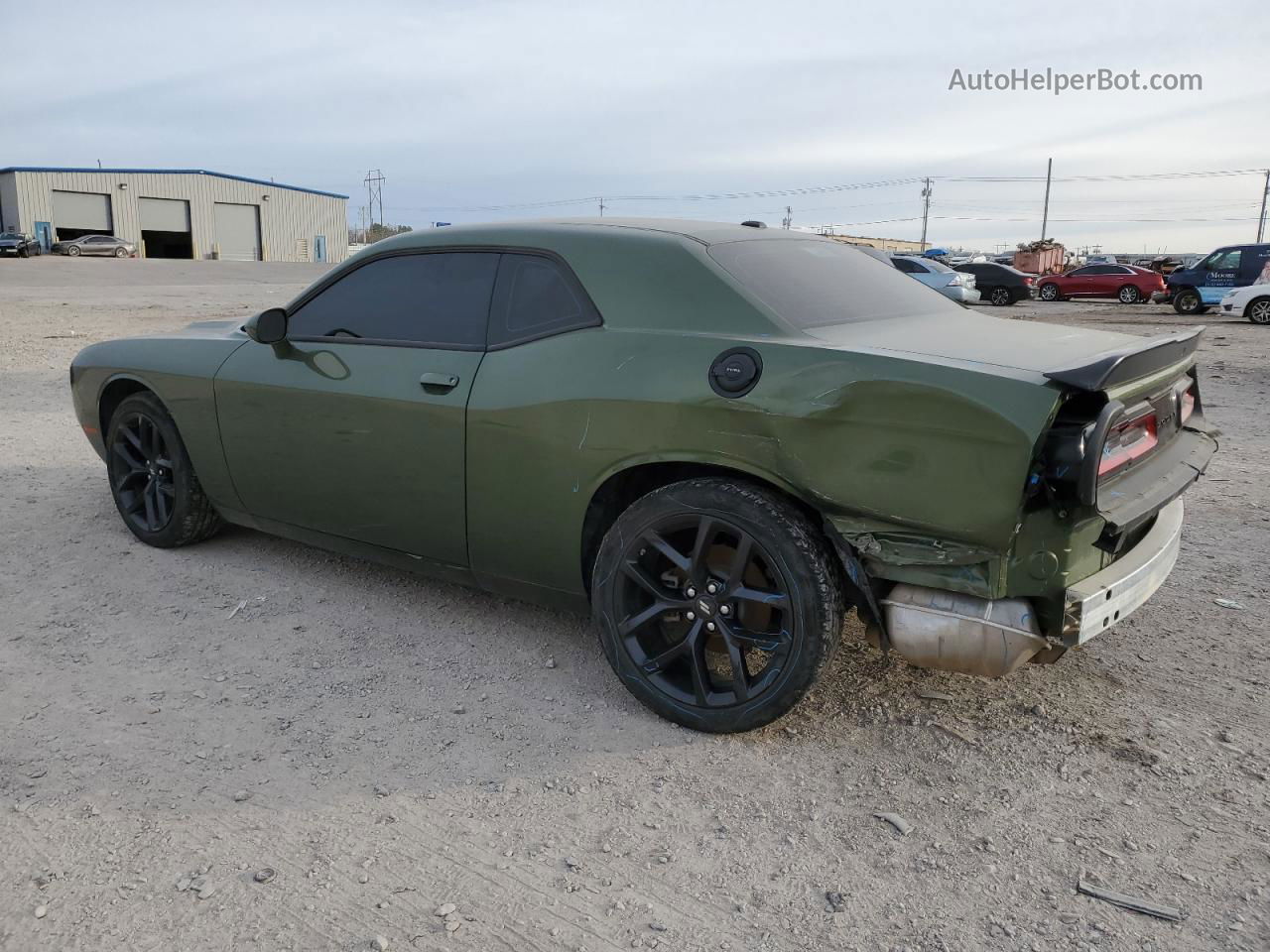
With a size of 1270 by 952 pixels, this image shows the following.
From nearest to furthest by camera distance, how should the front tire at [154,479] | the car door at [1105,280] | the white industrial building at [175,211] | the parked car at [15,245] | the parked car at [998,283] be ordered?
the front tire at [154,479], the parked car at [998,283], the car door at [1105,280], the parked car at [15,245], the white industrial building at [175,211]

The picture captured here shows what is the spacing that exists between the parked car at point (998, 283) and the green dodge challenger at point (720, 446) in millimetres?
25692

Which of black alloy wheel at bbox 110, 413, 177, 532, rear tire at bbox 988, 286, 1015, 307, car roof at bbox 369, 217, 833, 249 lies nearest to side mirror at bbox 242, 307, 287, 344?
car roof at bbox 369, 217, 833, 249

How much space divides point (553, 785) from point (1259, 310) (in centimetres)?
2131

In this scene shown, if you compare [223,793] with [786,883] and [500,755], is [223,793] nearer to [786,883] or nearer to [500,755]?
[500,755]

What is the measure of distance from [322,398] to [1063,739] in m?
2.85

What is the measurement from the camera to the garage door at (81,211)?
52.9 meters

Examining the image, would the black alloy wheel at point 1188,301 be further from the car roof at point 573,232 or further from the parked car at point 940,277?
the car roof at point 573,232

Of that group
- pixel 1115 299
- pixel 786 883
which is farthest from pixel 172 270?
pixel 786 883

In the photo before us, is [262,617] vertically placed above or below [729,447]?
below

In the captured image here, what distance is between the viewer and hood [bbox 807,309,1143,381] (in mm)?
2727

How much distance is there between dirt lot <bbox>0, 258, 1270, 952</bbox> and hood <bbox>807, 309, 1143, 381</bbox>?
1.16 metres

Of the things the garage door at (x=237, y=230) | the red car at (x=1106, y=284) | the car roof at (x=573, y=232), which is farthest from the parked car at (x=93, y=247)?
the car roof at (x=573, y=232)

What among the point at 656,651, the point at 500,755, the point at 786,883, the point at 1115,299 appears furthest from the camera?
the point at 1115,299

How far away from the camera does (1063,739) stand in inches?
118
